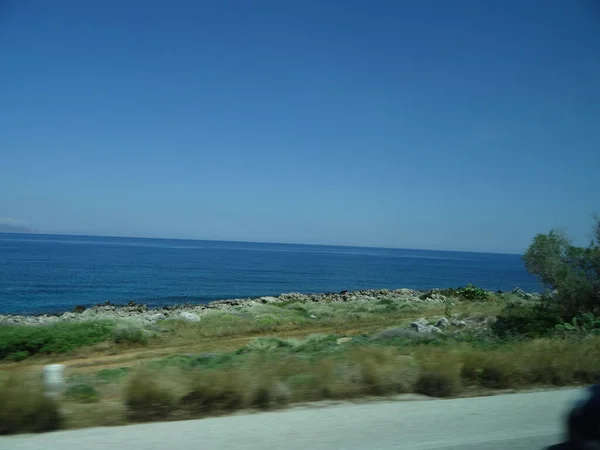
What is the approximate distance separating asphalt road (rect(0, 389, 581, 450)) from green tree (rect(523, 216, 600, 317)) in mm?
15430

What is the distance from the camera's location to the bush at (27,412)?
608 cm

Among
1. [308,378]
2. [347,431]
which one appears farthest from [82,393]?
[347,431]

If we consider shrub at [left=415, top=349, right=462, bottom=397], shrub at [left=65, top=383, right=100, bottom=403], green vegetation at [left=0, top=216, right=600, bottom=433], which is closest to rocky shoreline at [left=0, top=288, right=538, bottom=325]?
green vegetation at [left=0, top=216, right=600, bottom=433]

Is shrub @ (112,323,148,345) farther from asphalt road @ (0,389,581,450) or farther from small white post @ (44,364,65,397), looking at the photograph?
asphalt road @ (0,389,581,450)

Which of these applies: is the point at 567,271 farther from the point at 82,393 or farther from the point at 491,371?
the point at 82,393

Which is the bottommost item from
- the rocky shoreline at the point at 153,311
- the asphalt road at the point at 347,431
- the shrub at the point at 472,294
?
the rocky shoreline at the point at 153,311

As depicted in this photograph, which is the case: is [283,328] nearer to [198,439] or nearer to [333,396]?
[333,396]

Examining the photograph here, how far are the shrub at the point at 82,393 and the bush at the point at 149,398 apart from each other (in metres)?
0.67

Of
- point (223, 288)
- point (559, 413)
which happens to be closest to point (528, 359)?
point (559, 413)

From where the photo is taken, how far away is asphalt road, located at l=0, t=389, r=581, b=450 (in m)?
5.55

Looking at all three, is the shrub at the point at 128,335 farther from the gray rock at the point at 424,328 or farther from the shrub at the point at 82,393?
the shrub at the point at 82,393

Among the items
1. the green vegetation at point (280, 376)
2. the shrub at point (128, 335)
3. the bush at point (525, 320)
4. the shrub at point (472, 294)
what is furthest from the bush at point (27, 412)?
the shrub at point (472, 294)

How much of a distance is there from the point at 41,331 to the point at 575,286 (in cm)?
2109

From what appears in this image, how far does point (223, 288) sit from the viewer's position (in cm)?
6128
